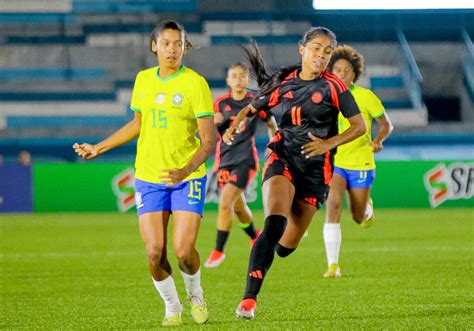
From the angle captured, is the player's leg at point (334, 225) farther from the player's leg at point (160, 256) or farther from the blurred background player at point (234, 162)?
the player's leg at point (160, 256)

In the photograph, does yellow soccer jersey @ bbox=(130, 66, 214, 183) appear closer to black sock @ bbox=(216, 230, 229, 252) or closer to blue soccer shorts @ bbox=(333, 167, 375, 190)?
blue soccer shorts @ bbox=(333, 167, 375, 190)

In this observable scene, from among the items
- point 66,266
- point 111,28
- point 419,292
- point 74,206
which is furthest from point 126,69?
point 419,292

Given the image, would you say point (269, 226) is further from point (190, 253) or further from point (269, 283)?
point (269, 283)

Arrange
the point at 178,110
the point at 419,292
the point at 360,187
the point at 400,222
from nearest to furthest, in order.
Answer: the point at 178,110, the point at 419,292, the point at 360,187, the point at 400,222

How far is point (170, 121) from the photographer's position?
7559 millimetres

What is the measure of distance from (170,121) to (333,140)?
127 cm

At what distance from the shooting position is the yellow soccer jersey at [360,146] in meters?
12.3

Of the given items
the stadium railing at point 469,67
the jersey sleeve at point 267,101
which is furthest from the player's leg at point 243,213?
the stadium railing at point 469,67

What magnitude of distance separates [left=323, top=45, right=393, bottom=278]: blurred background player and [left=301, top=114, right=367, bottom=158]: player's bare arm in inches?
142

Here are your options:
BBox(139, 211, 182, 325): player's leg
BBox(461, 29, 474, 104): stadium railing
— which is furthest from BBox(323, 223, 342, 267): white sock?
BBox(461, 29, 474, 104): stadium railing

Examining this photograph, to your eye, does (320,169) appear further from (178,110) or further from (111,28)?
(111,28)

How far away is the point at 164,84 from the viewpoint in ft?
25.1

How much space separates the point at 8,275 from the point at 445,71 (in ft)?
96.7

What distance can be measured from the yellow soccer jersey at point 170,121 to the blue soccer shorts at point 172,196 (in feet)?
0.17
